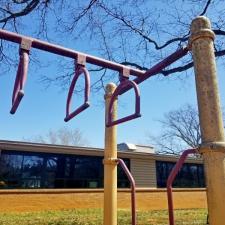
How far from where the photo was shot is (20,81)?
9.13 feet

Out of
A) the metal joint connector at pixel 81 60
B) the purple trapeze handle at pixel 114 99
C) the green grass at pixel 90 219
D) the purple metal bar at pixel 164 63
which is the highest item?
the metal joint connector at pixel 81 60

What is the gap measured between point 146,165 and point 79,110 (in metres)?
21.8

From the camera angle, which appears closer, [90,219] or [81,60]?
[81,60]

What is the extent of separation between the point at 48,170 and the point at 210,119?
18.0 m

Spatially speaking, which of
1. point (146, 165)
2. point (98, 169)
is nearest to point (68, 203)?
point (98, 169)

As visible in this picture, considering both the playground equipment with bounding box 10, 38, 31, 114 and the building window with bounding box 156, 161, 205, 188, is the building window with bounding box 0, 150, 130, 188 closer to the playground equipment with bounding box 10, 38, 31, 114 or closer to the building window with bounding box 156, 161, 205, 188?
the building window with bounding box 156, 161, 205, 188

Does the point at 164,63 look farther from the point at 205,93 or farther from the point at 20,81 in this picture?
the point at 20,81

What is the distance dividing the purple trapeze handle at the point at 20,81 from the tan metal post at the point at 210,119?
143 centimetres

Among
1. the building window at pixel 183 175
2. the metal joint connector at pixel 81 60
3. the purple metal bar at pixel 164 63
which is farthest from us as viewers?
the building window at pixel 183 175

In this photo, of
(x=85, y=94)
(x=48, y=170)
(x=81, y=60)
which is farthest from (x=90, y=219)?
(x=48, y=170)

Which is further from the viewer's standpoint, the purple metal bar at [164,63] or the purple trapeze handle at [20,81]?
the purple metal bar at [164,63]

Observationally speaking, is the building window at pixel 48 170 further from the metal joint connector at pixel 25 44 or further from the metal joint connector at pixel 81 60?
the metal joint connector at pixel 25 44

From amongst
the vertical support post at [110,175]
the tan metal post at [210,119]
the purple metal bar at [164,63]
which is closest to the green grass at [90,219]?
the vertical support post at [110,175]

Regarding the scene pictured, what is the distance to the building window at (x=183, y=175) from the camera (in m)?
25.4
